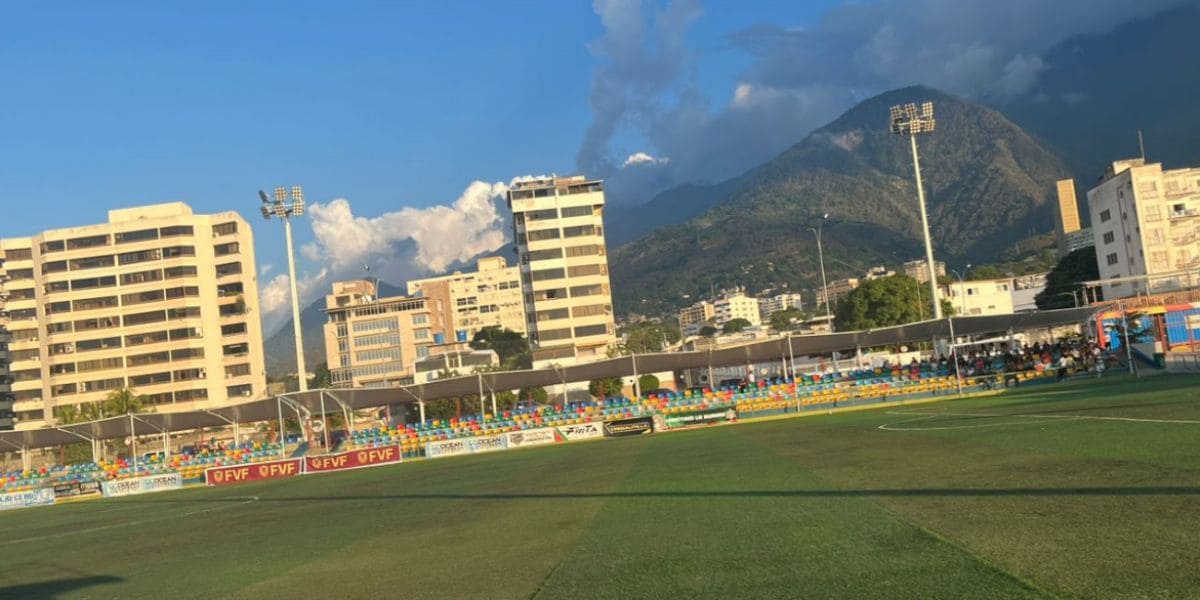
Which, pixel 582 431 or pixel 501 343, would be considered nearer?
pixel 582 431

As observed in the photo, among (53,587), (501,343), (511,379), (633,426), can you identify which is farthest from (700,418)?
(501,343)

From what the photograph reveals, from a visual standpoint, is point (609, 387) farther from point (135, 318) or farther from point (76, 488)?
point (135, 318)

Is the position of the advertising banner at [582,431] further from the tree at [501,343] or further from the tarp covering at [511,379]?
the tree at [501,343]

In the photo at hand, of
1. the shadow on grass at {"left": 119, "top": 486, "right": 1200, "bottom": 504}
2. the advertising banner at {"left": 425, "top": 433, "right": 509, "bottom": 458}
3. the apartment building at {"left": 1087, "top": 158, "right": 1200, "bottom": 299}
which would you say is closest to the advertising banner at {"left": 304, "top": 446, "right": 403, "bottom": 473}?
the advertising banner at {"left": 425, "top": 433, "right": 509, "bottom": 458}

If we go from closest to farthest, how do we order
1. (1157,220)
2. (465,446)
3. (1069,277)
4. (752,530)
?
(752,530) < (465,446) < (1157,220) < (1069,277)

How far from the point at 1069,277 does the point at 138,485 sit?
98967 mm

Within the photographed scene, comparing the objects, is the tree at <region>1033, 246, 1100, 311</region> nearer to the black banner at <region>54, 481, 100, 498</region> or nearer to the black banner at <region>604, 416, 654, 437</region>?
the black banner at <region>604, 416, 654, 437</region>

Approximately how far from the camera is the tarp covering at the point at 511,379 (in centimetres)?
4912

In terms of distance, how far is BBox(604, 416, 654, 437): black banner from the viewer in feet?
148

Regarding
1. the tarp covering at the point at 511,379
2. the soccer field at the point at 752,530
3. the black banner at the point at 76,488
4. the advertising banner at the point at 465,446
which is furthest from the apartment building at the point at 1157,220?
the black banner at the point at 76,488

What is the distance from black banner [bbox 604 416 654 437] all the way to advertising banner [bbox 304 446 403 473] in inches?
416

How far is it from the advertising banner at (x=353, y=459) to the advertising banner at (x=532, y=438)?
553cm

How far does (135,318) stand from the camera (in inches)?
4272

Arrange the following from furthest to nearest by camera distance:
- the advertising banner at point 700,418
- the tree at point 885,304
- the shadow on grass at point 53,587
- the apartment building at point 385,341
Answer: the apartment building at point 385,341 < the tree at point 885,304 < the advertising banner at point 700,418 < the shadow on grass at point 53,587
